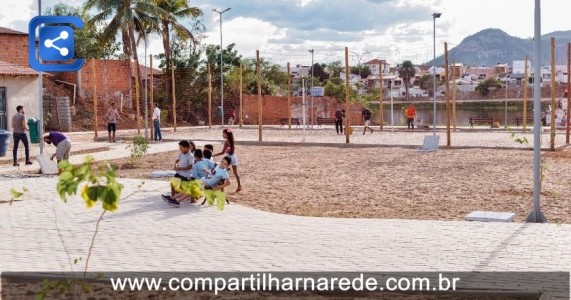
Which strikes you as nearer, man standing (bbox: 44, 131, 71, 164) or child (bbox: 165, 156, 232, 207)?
child (bbox: 165, 156, 232, 207)

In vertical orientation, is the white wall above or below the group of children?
above

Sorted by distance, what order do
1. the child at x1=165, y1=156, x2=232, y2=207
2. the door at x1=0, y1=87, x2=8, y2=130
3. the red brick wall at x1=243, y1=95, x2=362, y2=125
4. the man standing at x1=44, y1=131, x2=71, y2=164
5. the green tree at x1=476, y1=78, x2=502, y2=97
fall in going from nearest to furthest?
the child at x1=165, y1=156, x2=232, y2=207, the man standing at x1=44, y1=131, x2=71, y2=164, the door at x1=0, y1=87, x2=8, y2=130, the red brick wall at x1=243, y1=95, x2=362, y2=125, the green tree at x1=476, y1=78, x2=502, y2=97

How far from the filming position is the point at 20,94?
23062mm

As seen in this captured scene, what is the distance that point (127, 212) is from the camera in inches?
415

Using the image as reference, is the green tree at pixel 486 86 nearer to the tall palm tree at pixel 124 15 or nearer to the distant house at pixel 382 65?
the distant house at pixel 382 65

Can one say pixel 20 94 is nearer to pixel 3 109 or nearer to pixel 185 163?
pixel 3 109

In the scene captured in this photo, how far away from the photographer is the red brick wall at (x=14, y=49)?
37.8 m

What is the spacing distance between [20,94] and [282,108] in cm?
2401

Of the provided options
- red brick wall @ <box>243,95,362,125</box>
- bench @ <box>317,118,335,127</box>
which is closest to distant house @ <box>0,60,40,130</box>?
bench @ <box>317,118,335,127</box>

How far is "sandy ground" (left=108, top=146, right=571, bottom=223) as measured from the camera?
11.2m

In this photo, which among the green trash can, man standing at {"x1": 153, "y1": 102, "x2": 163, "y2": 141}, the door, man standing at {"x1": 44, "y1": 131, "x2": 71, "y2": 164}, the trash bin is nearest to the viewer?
man standing at {"x1": 44, "y1": 131, "x2": 71, "y2": 164}

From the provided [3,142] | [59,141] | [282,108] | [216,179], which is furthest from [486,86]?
[216,179]

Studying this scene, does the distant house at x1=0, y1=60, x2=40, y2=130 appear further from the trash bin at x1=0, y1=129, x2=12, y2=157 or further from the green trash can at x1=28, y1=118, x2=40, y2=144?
the trash bin at x1=0, y1=129, x2=12, y2=157

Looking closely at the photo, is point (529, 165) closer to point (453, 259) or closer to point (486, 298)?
point (453, 259)
